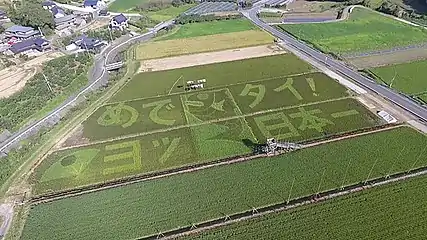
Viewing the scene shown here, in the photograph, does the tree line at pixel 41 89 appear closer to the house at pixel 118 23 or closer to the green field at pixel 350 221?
the house at pixel 118 23

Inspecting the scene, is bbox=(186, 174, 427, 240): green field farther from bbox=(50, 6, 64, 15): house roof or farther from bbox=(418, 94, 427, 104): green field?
bbox=(50, 6, 64, 15): house roof

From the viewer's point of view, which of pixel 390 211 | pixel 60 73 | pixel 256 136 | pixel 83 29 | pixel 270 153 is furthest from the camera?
pixel 83 29

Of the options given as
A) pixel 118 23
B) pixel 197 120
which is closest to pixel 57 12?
pixel 118 23

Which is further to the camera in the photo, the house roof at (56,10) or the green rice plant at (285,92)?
the house roof at (56,10)

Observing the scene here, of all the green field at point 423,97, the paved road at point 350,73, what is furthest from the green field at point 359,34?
the green field at point 423,97

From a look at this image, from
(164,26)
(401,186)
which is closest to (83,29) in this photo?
(164,26)

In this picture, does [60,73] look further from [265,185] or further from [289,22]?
Answer: [289,22]

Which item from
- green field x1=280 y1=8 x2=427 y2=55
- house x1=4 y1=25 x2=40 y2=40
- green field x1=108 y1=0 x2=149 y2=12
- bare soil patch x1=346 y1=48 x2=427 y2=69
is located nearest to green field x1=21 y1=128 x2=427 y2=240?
bare soil patch x1=346 y1=48 x2=427 y2=69
